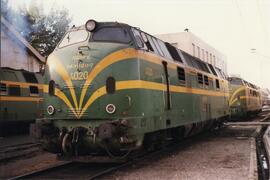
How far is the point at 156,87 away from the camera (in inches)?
409

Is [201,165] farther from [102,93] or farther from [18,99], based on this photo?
[18,99]

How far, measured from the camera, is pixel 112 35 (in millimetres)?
9867

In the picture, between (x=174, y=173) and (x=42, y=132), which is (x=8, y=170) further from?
(x=174, y=173)

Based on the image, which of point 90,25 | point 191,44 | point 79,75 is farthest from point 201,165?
point 191,44

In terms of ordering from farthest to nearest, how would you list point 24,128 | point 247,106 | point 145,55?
1. point 247,106
2. point 24,128
3. point 145,55

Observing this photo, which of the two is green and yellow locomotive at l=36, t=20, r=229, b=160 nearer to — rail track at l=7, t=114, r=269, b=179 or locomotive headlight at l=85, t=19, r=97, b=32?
locomotive headlight at l=85, t=19, r=97, b=32

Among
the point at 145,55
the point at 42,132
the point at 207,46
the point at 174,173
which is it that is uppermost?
the point at 207,46

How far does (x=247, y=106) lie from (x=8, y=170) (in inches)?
865

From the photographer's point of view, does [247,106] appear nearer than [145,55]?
No

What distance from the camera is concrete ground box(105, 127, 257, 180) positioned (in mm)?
8731

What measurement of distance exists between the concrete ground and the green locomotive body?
721cm

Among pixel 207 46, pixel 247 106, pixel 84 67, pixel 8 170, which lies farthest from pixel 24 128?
pixel 207 46

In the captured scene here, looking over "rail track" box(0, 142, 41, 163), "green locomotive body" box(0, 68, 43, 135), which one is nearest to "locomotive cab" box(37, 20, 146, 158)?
"rail track" box(0, 142, 41, 163)

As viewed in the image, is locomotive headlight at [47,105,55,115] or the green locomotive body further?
the green locomotive body
